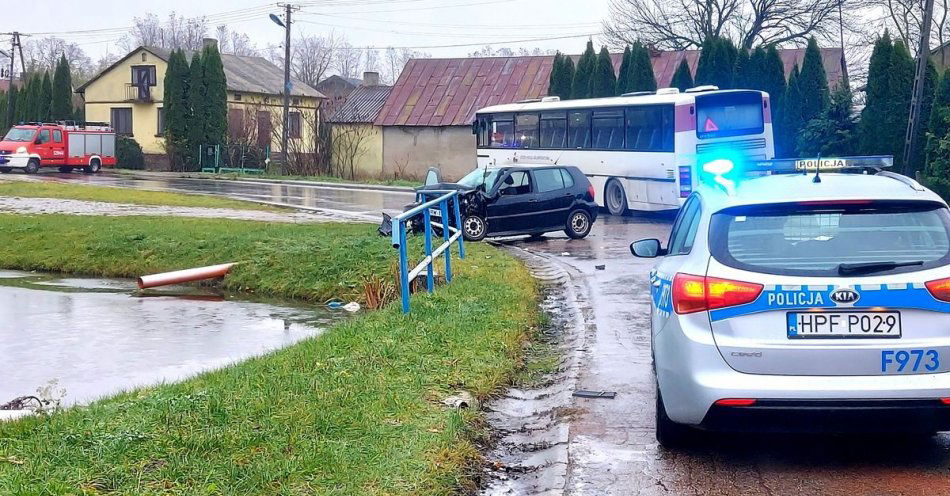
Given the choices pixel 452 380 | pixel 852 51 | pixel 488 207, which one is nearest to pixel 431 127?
pixel 852 51

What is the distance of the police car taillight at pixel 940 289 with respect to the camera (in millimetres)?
5359

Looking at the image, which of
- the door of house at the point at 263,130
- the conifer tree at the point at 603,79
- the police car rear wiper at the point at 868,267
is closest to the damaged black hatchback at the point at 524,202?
the police car rear wiper at the point at 868,267

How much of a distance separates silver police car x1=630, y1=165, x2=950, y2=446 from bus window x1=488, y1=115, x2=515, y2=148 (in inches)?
1008

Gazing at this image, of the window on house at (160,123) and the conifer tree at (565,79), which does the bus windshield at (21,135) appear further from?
the conifer tree at (565,79)

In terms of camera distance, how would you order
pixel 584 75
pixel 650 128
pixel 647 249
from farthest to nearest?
pixel 584 75
pixel 650 128
pixel 647 249

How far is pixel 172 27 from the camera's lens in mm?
128375

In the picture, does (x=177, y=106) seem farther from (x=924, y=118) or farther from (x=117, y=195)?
(x=924, y=118)

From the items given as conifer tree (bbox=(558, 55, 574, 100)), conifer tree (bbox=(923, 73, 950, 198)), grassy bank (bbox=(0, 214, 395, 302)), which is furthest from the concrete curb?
conifer tree (bbox=(923, 73, 950, 198))

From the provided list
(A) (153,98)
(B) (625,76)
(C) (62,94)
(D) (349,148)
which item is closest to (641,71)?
(B) (625,76)

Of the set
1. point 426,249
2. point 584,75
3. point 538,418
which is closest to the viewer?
point 538,418

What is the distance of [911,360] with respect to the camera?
17.6 ft

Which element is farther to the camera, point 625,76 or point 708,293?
point 625,76

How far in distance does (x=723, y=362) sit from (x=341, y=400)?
233 cm

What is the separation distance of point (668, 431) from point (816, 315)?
4.05 feet
